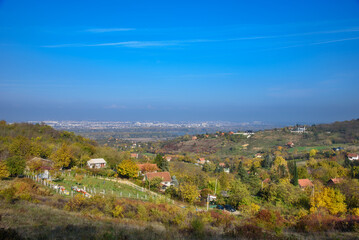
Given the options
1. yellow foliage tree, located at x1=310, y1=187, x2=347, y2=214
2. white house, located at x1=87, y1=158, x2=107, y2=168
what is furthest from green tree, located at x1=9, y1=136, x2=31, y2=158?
yellow foliage tree, located at x1=310, y1=187, x2=347, y2=214

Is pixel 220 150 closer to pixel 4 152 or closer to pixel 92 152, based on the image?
pixel 92 152

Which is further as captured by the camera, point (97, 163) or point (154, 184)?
point (97, 163)

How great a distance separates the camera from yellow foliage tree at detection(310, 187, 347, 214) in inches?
841

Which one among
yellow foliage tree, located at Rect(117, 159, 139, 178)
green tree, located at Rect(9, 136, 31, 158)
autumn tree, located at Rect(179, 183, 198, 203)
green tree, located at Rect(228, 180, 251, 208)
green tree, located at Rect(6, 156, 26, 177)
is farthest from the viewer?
green tree, located at Rect(9, 136, 31, 158)

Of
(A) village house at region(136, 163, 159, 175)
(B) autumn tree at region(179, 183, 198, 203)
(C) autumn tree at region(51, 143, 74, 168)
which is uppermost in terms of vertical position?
(C) autumn tree at region(51, 143, 74, 168)

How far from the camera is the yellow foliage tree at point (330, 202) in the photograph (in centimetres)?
2135

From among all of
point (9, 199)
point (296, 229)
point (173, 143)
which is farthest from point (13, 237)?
point (173, 143)

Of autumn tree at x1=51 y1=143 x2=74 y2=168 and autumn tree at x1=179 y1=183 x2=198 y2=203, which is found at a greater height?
autumn tree at x1=51 y1=143 x2=74 y2=168

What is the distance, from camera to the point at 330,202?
71.6ft

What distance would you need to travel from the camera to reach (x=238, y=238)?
30.2ft

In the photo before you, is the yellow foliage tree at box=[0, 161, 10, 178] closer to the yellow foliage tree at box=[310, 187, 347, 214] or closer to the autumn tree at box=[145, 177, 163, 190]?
the autumn tree at box=[145, 177, 163, 190]

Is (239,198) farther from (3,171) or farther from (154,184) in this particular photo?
(3,171)

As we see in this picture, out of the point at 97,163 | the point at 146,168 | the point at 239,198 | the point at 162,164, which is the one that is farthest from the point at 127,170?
the point at 239,198

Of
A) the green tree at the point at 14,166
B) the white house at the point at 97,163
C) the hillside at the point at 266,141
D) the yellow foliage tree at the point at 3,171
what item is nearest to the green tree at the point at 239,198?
the yellow foliage tree at the point at 3,171
